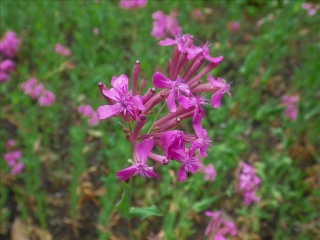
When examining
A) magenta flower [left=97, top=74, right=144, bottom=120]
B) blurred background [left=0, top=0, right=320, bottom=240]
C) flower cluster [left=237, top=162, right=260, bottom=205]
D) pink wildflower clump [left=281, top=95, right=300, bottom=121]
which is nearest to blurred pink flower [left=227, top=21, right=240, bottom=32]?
blurred background [left=0, top=0, right=320, bottom=240]

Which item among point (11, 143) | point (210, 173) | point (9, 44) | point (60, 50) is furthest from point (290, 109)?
point (9, 44)

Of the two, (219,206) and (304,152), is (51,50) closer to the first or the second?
(219,206)

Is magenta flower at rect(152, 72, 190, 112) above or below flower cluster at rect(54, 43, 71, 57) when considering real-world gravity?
above

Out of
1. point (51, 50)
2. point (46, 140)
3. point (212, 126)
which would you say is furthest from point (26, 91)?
point (212, 126)

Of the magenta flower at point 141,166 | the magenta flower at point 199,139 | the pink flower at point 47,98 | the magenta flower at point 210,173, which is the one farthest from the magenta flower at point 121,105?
the pink flower at point 47,98

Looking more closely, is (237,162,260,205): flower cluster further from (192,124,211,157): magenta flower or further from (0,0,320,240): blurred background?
(192,124,211,157): magenta flower

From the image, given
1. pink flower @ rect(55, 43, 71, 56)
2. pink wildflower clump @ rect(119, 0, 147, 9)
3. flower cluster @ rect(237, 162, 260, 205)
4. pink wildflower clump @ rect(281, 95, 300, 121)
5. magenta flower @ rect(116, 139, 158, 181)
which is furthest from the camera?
pink flower @ rect(55, 43, 71, 56)

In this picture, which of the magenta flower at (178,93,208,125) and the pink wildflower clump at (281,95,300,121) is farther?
the pink wildflower clump at (281,95,300,121)
